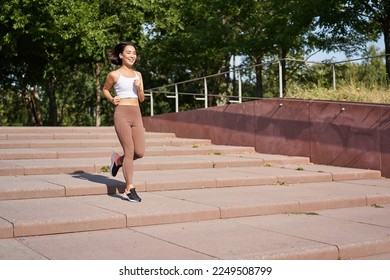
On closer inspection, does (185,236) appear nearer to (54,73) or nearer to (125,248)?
Answer: (125,248)

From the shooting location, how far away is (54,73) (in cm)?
2747

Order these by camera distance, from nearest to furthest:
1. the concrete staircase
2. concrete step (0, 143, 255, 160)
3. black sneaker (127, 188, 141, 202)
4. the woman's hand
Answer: the concrete staircase < the woman's hand < black sneaker (127, 188, 141, 202) < concrete step (0, 143, 255, 160)

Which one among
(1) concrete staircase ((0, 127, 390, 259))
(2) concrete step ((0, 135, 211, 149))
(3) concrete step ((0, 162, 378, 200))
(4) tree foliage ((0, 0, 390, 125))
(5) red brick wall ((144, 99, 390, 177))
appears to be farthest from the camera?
(4) tree foliage ((0, 0, 390, 125))

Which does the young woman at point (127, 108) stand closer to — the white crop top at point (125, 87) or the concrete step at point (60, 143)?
the white crop top at point (125, 87)

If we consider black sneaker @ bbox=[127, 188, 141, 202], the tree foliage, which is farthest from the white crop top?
the tree foliage

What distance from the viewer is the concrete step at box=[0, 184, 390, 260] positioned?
501 cm

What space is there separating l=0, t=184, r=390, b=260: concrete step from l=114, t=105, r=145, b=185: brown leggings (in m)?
0.52

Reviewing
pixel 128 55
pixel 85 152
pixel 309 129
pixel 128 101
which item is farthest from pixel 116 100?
pixel 309 129

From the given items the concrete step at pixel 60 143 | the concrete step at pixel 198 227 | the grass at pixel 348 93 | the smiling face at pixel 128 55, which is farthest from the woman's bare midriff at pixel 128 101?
the grass at pixel 348 93

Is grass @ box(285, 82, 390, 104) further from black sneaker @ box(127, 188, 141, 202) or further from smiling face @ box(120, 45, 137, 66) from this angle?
black sneaker @ box(127, 188, 141, 202)

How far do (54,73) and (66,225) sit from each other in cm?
2288

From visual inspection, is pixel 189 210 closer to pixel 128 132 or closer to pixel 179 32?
pixel 128 132

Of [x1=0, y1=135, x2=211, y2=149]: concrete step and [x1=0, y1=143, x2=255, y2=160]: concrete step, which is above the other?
[x1=0, y1=135, x2=211, y2=149]: concrete step

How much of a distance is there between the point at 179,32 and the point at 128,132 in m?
25.0
